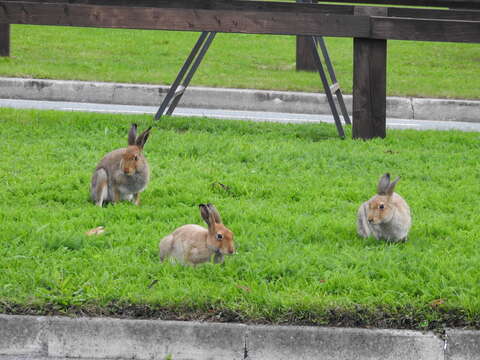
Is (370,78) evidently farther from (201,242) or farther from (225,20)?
(201,242)

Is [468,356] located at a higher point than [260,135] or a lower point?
lower

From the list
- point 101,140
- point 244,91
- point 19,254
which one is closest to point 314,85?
point 244,91

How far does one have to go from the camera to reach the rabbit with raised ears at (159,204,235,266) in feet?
17.2

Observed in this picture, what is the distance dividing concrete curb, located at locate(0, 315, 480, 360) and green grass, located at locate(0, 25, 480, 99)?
8.98m

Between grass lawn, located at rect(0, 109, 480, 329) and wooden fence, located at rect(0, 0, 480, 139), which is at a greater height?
wooden fence, located at rect(0, 0, 480, 139)

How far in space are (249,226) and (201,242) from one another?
3.03ft

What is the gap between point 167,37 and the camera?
61.4 ft

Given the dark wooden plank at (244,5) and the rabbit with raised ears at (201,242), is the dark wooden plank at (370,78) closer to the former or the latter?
the dark wooden plank at (244,5)

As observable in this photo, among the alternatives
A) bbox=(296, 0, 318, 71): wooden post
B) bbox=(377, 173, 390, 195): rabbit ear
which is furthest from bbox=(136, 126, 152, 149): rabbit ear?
bbox=(296, 0, 318, 71): wooden post

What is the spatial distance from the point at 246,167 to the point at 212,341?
383 cm

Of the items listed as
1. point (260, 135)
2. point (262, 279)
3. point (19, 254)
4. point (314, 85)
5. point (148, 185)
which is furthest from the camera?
point (314, 85)

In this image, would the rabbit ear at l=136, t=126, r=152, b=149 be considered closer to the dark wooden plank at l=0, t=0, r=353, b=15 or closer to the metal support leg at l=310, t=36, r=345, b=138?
the metal support leg at l=310, t=36, r=345, b=138

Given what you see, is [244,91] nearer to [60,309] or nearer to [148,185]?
[148,185]

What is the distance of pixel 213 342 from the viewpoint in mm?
4551
